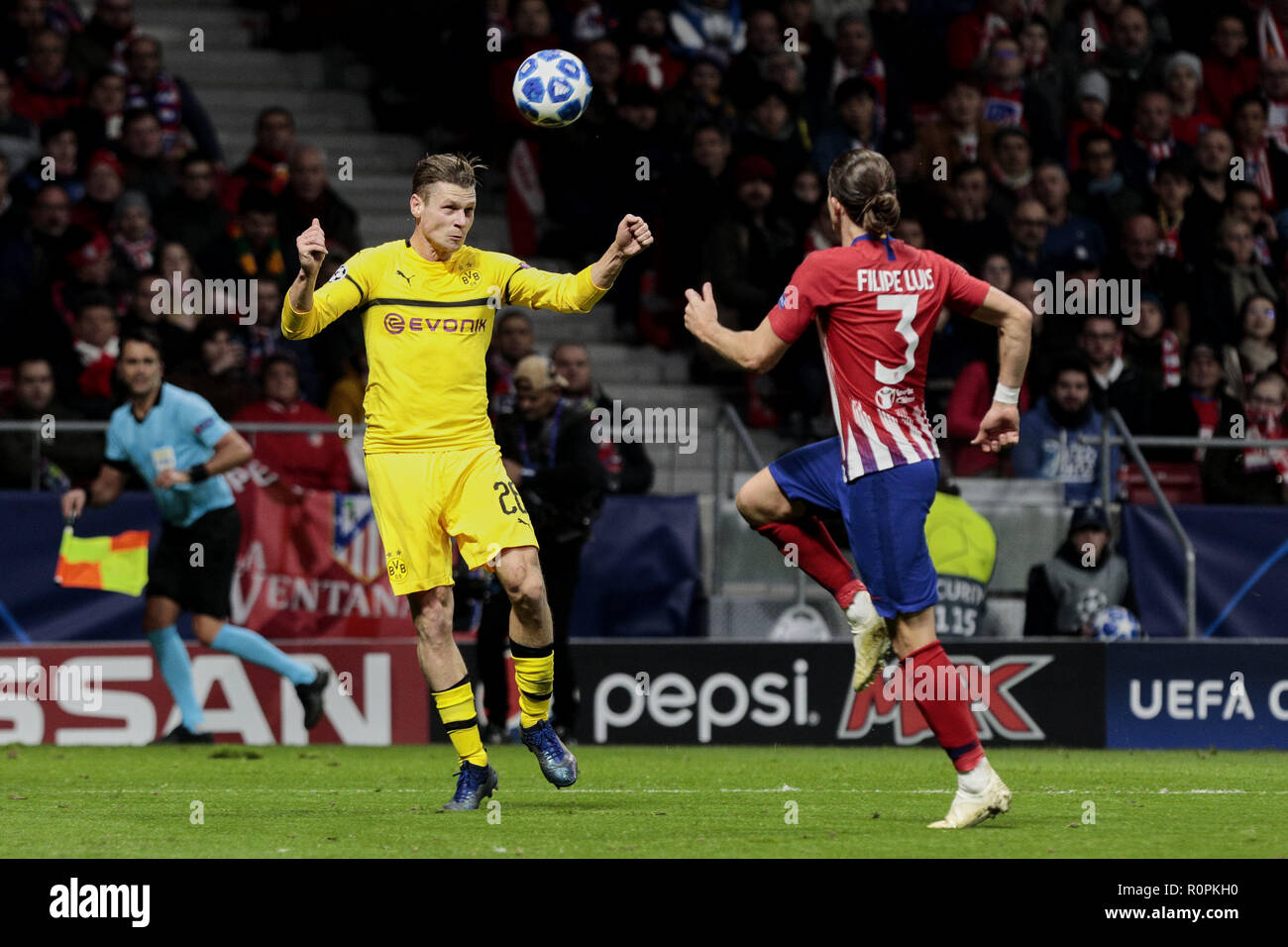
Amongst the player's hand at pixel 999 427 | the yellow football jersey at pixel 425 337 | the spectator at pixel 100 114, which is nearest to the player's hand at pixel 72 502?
the spectator at pixel 100 114

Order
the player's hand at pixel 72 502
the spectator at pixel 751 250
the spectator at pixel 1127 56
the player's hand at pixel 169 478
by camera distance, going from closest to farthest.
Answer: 1. the player's hand at pixel 169 478
2. the player's hand at pixel 72 502
3. the spectator at pixel 751 250
4. the spectator at pixel 1127 56

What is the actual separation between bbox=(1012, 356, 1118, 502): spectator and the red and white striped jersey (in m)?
6.16

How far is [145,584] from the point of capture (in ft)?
42.1

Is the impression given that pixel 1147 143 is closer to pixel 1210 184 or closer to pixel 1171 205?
pixel 1210 184

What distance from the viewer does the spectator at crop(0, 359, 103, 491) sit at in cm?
1334

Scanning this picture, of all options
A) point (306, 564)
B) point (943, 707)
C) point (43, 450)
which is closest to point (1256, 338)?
point (306, 564)

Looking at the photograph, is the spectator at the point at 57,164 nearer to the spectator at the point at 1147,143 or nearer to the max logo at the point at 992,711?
the max logo at the point at 992,711

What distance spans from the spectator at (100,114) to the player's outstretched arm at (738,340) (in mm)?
8538

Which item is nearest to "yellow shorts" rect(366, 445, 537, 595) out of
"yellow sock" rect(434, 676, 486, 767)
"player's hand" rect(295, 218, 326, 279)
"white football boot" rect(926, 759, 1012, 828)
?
"yellow sock" rect(434, 676, 486, 767)

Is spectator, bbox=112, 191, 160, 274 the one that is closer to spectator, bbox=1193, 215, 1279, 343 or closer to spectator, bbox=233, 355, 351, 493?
spectator, bbox=233, 355, 351, 493

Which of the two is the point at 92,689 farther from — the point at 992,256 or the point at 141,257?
the point at 992,256

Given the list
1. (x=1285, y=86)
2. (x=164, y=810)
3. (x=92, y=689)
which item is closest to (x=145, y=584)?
(x=92, y=689)

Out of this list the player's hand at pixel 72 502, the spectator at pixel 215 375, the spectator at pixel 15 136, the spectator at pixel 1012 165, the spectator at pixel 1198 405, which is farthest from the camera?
the spectator at pixel 1012 165

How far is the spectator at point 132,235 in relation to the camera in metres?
14.6
